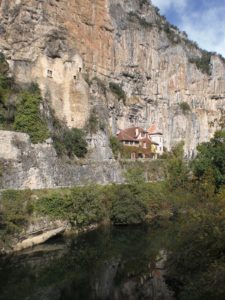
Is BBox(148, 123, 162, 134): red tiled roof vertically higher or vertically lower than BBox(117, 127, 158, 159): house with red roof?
higher

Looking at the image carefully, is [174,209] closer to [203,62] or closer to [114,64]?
[114,64]

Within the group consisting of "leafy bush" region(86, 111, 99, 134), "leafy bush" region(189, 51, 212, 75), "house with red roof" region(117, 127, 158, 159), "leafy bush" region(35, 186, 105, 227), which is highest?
"leafy bush" region(189, 51, 212, 75)

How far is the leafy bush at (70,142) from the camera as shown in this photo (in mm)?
39781

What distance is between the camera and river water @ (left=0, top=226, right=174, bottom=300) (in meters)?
19.2

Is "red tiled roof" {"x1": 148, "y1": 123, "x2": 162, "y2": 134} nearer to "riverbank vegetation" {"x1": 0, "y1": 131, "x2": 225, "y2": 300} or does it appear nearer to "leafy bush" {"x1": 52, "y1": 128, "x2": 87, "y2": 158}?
"riverbank vegetation" {"x1": 0, "y1": 131, "x2": 225, "y2": 300}

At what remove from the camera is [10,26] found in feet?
162

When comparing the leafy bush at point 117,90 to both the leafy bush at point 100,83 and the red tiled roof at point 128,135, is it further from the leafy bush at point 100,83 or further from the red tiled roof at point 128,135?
the red tiled roof at point 128,135

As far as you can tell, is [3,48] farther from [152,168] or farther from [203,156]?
[203,156]

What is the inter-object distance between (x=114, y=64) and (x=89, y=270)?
45087 millimetres

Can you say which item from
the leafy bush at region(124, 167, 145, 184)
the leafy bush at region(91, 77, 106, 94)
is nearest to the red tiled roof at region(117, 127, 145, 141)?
the leafy bush at region(91, 77, 106, 94)

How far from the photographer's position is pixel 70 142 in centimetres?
4122

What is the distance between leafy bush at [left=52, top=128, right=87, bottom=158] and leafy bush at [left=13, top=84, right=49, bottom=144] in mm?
3208

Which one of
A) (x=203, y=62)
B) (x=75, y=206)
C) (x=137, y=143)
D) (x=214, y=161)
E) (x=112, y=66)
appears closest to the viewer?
(x=214, y=161)

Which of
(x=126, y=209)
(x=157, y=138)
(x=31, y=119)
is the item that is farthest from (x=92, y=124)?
(x=157, y=138)
